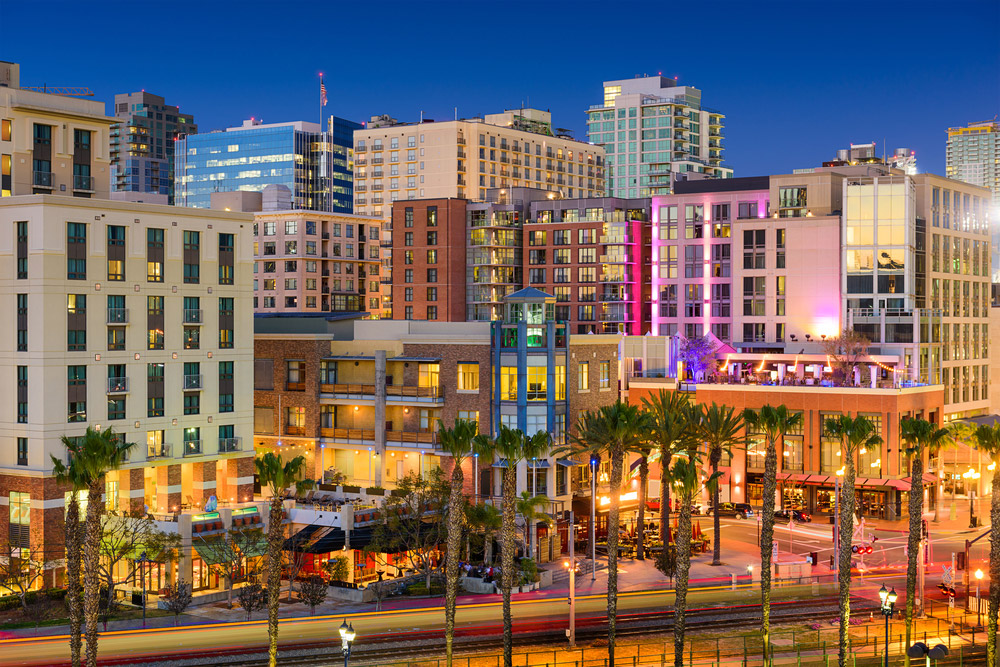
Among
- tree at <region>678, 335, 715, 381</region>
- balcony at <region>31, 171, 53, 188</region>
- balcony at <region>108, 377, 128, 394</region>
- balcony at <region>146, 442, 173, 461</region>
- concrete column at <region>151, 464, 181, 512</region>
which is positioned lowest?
concrete column at <region>151, 464, 181, 512</region>

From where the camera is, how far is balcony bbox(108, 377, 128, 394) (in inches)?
3425

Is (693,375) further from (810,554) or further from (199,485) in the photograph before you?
(199,485)

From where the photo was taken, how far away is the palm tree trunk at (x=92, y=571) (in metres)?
57.4

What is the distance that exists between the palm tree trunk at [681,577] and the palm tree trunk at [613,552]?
330cm

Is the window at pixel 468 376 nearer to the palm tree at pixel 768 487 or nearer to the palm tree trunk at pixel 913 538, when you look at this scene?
the palm tree at pixel 768 487

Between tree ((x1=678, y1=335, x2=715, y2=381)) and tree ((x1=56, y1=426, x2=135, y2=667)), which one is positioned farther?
tree ((x1=678, y1=335, x2=715, y2=381))

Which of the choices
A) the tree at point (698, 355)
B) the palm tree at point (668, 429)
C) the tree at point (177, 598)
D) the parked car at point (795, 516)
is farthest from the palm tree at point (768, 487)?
the tree at point (698, 355)

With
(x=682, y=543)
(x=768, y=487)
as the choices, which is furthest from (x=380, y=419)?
(x=682, y=543)

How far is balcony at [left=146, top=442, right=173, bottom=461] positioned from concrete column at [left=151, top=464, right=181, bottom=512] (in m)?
0.87

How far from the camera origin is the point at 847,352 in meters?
130

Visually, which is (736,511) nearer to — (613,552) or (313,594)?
(613,552)

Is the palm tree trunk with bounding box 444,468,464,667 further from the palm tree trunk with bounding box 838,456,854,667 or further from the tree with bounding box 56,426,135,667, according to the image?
the palm tree trunk with bounding box 838,456,854,667

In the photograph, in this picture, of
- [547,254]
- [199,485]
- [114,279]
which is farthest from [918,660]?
[547,254]

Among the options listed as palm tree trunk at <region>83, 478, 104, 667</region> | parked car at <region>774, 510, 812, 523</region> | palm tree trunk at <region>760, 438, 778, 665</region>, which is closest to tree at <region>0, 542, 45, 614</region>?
palm tree trunk at <region>83, 478, 104, 667</region>
